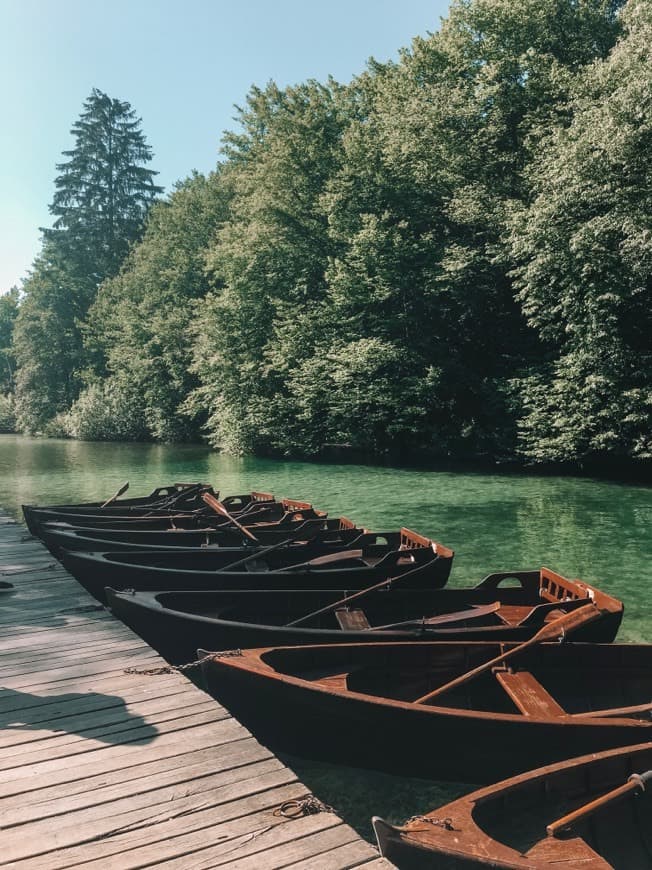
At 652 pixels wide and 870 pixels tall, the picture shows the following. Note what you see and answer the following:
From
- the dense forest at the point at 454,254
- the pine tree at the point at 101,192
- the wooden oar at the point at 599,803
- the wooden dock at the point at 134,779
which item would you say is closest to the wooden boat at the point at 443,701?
the wooden dock at the point at 134,779

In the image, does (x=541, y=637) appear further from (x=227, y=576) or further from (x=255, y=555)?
(x=255, y=555)

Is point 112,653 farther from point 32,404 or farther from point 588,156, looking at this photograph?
point 32,404

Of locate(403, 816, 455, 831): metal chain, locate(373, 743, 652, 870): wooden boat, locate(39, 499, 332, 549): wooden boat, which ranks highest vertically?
locate(39, 499, 332, 549): wooden boat

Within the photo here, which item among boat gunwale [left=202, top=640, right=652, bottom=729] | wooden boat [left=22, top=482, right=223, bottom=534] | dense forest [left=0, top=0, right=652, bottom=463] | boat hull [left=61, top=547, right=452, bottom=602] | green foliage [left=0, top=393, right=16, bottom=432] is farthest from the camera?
green foliage [left=0, top=393, right=16, bottom=432]

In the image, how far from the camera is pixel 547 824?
9.88 feet

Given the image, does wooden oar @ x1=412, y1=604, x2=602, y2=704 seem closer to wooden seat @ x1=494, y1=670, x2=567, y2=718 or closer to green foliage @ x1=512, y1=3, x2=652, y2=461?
wooden seat @ x1=494, y1=670, x2=567, y2=718

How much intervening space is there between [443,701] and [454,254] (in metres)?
23.5

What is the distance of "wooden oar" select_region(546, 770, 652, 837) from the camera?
277 centimetres

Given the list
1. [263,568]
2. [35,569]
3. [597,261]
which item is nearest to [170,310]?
[597,261]

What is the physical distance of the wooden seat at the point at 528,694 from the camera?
3.97 meters

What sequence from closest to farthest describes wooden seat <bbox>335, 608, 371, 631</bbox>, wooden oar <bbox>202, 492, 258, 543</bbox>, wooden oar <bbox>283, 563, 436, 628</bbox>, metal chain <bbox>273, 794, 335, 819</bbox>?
metal chain <bbox>273, 794, 335, 819</bbox>
wooden oar <bbox>283, 563, 436, 628</bbox>
wooden seat <bbox>335, 608, 371, 631</bbox>
wooden oar <bbox>202, 492, 258, 543</bbox>

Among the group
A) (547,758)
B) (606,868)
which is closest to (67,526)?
(547,758)

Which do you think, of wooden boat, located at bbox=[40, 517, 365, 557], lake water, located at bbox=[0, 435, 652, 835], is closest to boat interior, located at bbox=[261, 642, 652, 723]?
lake water, located at bbox=[0, 435, 652, 835]

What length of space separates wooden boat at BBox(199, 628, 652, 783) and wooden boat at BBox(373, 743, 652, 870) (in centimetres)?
58
